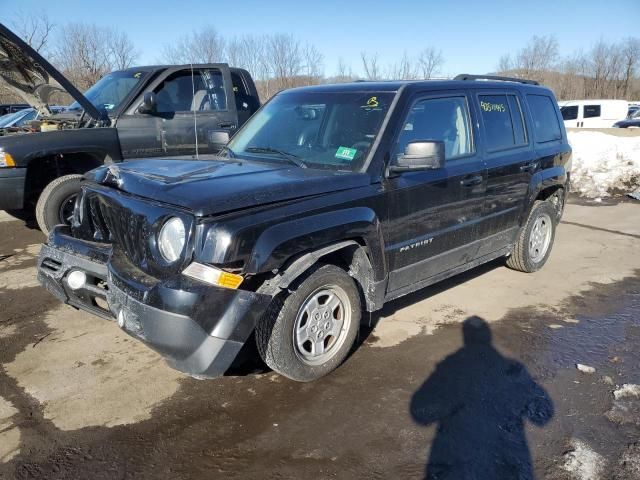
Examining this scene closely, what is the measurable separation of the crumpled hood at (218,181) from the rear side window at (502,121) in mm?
1674

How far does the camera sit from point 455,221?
13.9 ft

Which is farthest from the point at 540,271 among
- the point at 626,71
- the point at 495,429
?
the point at 626,71

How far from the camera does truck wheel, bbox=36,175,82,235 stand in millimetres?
6043

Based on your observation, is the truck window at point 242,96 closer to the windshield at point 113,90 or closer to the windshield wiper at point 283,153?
the windshield at point 113,90

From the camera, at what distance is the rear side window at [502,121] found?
456 centimetres

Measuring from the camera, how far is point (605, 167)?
11.4 metres

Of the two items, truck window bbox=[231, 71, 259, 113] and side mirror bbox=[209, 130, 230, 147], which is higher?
truck window bbox=[231, 71, 259, 113]

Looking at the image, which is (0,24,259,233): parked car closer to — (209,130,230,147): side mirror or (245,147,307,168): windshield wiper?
(209,130,230,147): side mirror

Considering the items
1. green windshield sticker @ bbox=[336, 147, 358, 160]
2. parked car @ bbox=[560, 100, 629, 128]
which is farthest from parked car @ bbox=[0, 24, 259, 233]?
parked car @ bbox=[560, 100, 629, 128]

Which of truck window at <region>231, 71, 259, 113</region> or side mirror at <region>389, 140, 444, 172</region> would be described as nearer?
side mirror at <region>389, 140, 444, 172</region>

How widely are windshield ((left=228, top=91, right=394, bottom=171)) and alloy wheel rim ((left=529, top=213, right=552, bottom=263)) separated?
264 cm

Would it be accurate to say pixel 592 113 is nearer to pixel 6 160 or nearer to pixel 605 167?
pixel 605 167

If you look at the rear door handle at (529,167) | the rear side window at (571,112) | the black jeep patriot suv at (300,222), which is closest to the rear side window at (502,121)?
the black jeep patriot suv at (300,222)

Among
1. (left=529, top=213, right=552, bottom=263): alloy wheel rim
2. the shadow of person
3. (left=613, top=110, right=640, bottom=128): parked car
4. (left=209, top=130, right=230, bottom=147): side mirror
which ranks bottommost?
the shadow of person
